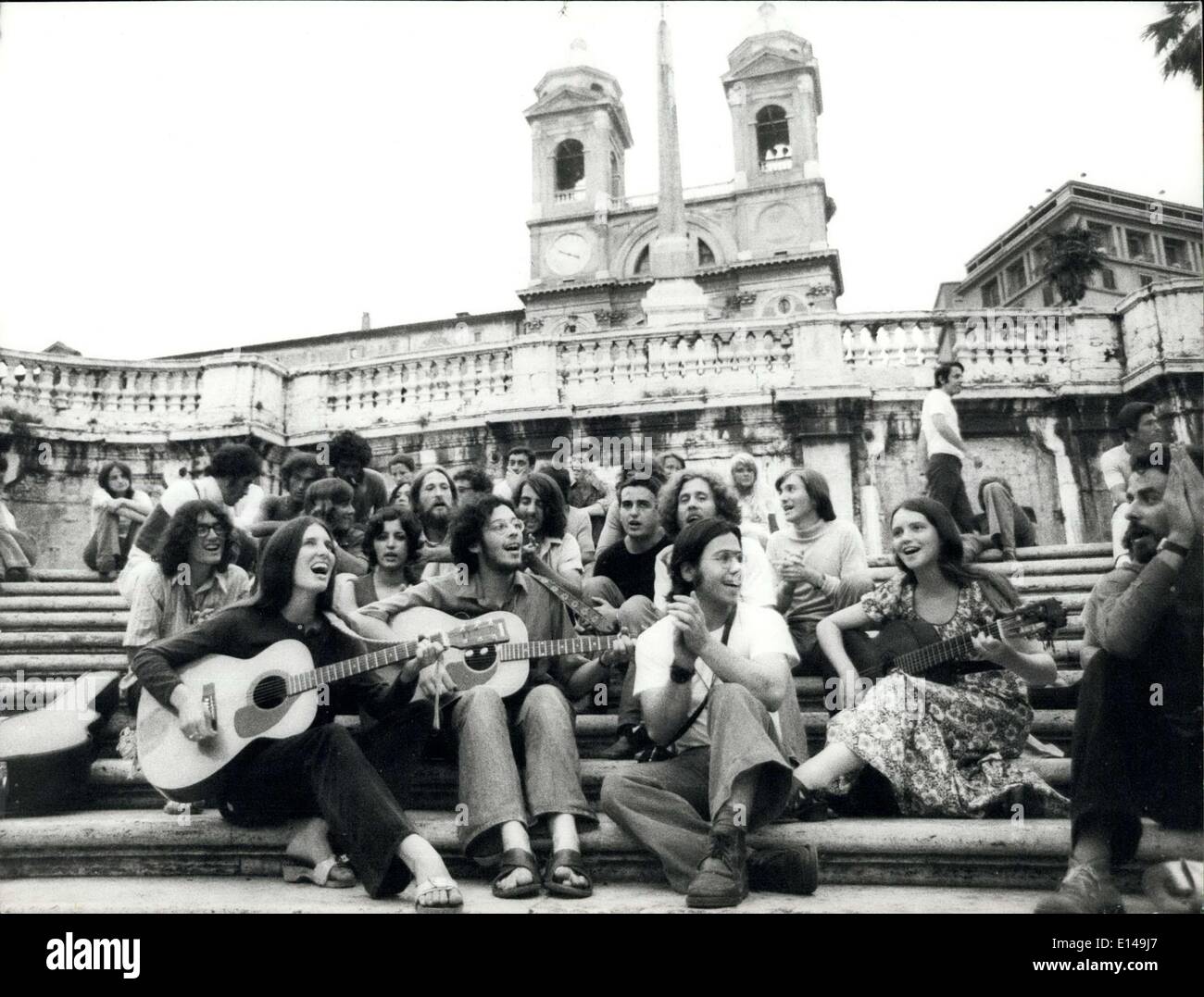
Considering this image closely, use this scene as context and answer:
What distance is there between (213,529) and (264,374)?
24.4 feet

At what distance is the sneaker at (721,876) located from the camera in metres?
2.78

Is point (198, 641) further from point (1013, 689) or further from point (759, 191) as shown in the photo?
point (759, 191)

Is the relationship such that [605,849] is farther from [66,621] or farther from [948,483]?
[948,483]

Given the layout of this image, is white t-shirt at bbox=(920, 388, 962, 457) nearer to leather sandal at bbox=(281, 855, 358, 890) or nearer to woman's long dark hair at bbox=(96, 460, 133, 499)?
leather sandal at bbox=(281, 855, 358, 890)

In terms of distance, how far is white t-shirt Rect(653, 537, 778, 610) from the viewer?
3.69m

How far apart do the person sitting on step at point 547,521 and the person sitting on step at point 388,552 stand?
57 cm

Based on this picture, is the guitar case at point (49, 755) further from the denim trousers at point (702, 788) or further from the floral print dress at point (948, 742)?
the floral print dress at point (948, 742)

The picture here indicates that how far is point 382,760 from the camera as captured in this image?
3.51m

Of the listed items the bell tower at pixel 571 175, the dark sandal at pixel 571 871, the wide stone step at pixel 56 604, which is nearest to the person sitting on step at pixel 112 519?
the wide stone step at pixel 56 604

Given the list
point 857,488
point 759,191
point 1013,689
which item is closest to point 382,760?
point 1013,689

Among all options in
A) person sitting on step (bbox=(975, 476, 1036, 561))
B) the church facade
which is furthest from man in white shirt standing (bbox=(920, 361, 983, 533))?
the church facade

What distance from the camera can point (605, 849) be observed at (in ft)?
10.4

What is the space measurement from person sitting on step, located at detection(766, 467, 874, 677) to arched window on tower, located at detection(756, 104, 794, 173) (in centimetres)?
3074
